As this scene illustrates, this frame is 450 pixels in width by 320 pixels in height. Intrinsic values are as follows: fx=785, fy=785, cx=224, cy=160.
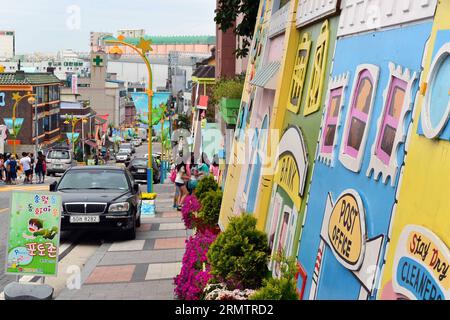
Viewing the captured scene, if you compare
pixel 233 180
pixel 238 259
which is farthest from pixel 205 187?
pixel 238 259

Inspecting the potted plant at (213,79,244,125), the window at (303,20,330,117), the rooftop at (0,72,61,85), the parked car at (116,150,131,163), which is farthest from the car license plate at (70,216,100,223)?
the rooftop at (0,72,61,85)

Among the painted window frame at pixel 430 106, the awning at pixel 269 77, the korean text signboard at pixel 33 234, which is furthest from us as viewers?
the korean text signboard at pixel 33 234

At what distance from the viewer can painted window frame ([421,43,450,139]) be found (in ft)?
12.1

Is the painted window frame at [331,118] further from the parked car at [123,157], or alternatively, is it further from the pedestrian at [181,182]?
the parked car at [123,157]

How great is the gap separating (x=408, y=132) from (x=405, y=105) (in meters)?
0.18

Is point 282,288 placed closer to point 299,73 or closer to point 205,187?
point 299,73

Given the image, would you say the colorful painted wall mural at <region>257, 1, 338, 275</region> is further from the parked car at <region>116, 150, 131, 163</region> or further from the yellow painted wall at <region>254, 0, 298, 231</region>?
the parked car at <region>116, 150, 131, 163</region>

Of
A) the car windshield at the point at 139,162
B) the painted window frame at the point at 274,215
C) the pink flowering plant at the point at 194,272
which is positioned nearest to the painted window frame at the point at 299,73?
the painted window frame at the point at 274,215

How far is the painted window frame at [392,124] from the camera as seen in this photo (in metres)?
4.28

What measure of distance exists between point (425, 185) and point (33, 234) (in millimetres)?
7033

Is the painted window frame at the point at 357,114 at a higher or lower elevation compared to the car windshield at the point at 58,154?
higher

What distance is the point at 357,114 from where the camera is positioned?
530 centimetres

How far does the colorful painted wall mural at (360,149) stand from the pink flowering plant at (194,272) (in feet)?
6.95

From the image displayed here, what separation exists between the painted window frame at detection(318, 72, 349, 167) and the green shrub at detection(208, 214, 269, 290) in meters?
1.85
